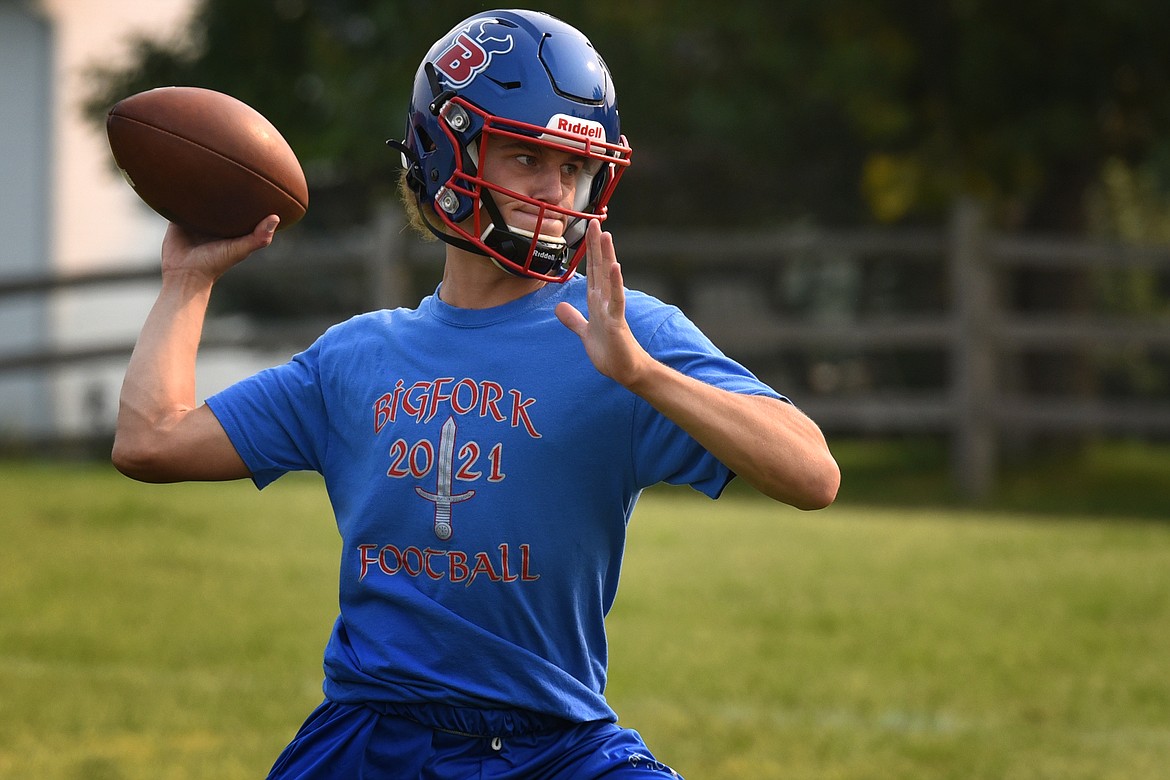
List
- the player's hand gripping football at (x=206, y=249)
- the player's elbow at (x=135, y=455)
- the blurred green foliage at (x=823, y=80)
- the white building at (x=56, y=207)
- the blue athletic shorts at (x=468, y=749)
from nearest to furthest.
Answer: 1. the blue athletic shorts at (x=468, y=749)
2. the player's elbow at (x=135, y=455)
3. the player's hand gripping football at (x=206, y=249)
4. the blurred green foliage at (x=823, y=80)
5. the white building at (x=56, y=207)

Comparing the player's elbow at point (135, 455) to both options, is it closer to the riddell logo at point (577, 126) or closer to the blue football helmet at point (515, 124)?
the blue football helmet at point (515, 124)

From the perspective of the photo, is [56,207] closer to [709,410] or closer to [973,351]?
[973,351]

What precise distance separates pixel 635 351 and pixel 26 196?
17354 mm

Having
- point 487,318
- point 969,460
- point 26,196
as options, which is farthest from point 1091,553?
point 26,196

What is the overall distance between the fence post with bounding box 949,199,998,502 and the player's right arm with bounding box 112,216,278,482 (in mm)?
10171

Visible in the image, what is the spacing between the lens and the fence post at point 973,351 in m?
12.5

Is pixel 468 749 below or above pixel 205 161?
below

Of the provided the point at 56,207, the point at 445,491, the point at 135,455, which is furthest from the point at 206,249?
the point at 56,207

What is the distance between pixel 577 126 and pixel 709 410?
646mm

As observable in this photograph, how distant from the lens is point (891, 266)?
18047 mm

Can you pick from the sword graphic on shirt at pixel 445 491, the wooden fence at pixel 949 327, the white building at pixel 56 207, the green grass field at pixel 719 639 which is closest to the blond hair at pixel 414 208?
the sword graphic on shirt at pixel 445 491

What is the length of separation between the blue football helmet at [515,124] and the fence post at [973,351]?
1001cm

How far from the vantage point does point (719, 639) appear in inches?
282

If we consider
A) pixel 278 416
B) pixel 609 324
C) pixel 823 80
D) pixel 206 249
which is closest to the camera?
pixel 609 324
